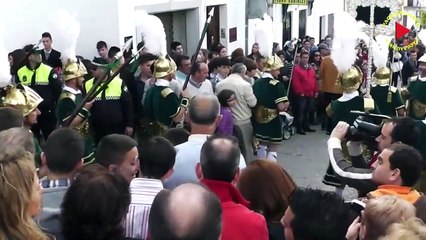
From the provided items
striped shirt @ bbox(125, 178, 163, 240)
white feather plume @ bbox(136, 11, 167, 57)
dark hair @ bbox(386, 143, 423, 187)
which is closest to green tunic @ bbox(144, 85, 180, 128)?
white feather plume @ bbox(136, 11, 167, 57)

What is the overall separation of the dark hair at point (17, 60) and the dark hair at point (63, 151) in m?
4.92

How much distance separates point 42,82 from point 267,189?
552 centimetres

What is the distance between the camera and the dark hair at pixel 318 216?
284 cm

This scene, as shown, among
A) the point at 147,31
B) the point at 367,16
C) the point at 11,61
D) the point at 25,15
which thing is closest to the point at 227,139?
the point at 147,31

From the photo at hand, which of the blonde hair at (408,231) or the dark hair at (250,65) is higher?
the blonde hair at (408,231)

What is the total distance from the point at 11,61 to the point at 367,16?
16.6 feet

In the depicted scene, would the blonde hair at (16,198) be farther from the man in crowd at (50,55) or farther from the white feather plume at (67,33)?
the man in crowd at (50,55)

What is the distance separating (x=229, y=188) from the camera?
3453 millimetres

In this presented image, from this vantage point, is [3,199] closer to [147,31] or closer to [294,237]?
[294,237]

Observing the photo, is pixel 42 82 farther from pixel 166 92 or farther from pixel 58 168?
pixel 58 168

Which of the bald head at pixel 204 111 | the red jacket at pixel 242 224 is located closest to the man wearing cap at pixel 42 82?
the bald head at pixel 204 111

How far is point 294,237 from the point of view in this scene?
2908 millimetres

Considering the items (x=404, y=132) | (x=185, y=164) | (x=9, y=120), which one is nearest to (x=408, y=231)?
(x=185, y=164)

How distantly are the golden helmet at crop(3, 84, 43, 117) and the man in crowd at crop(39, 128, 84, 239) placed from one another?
7.46 ft
